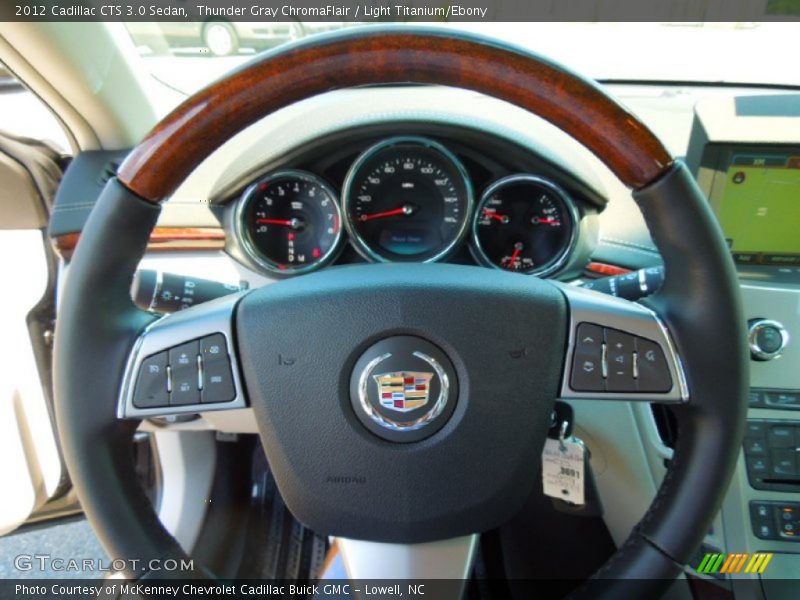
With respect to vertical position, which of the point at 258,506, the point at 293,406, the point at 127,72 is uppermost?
the point at 127,72

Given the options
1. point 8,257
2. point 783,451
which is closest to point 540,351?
point 783,451

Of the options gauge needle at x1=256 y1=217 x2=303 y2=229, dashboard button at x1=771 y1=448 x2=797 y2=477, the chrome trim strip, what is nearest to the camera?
the chrome trim strip

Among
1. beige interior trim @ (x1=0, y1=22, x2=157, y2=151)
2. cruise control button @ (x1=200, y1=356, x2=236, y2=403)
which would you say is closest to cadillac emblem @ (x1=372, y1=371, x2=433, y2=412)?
cruise control button @ (x1=200, y1=356, x2=236, y2=403)

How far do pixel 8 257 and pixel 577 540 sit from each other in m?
1.84

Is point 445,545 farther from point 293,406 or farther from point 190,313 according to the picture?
point 190,313

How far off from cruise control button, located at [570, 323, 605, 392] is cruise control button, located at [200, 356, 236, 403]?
19.4 inches

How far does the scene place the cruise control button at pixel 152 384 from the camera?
876 millimetres

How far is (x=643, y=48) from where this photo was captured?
1.84m

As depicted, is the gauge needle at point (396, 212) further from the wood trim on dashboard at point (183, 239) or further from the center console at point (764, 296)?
the center console at point (764, 296)

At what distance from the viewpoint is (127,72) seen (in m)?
1.78

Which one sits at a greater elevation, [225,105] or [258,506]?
[225,105]

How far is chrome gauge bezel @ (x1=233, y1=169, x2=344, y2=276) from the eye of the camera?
1.56m

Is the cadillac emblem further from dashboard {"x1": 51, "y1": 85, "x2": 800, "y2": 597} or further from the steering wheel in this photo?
dashboard {"x1": 51, "y1": 85, "x2": 800, "y2": 597}

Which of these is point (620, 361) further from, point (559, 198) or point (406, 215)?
point (406, 215)
